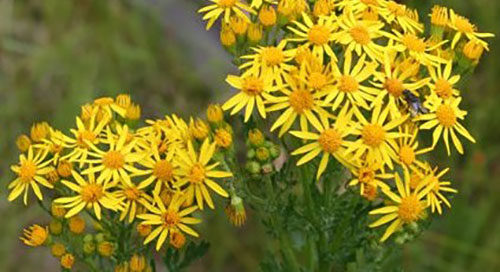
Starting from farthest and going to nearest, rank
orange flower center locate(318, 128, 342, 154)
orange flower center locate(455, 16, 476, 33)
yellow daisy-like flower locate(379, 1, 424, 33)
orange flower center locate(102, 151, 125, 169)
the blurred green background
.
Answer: the blurred green background
orange flower center locate(455, 16, 476, 33)
yellow daisy-like flower locate(379, 1, 424, 33)
orange flower center locate(102, 151, 125, 169)
orange flower center locate(318, 128, 342, 154)

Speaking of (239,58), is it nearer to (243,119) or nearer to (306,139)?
(243,119)

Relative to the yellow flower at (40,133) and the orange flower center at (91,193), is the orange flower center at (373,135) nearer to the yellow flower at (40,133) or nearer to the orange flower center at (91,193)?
the orange flower center at (91,193)

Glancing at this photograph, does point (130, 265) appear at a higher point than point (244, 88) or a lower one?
lower

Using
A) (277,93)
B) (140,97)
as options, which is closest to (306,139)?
(277,93)

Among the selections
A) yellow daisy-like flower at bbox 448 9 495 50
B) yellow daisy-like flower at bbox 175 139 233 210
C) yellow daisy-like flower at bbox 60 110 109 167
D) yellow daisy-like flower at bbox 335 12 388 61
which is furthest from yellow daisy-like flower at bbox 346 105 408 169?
yellow daisy-like flower at bbox 60 110 109 167

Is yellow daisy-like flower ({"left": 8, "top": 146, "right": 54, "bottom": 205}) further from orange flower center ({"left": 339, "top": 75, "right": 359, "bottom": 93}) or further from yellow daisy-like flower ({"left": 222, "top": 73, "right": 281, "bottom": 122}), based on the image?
orange flower center ({"left": 339, "top": 75, "right": 359, "bottom": 93})

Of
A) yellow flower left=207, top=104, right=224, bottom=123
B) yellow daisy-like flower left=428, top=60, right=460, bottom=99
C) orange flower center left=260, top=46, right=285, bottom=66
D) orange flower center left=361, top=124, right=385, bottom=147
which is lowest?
orange flower center left=361, top=124, right=385, bottom=147
